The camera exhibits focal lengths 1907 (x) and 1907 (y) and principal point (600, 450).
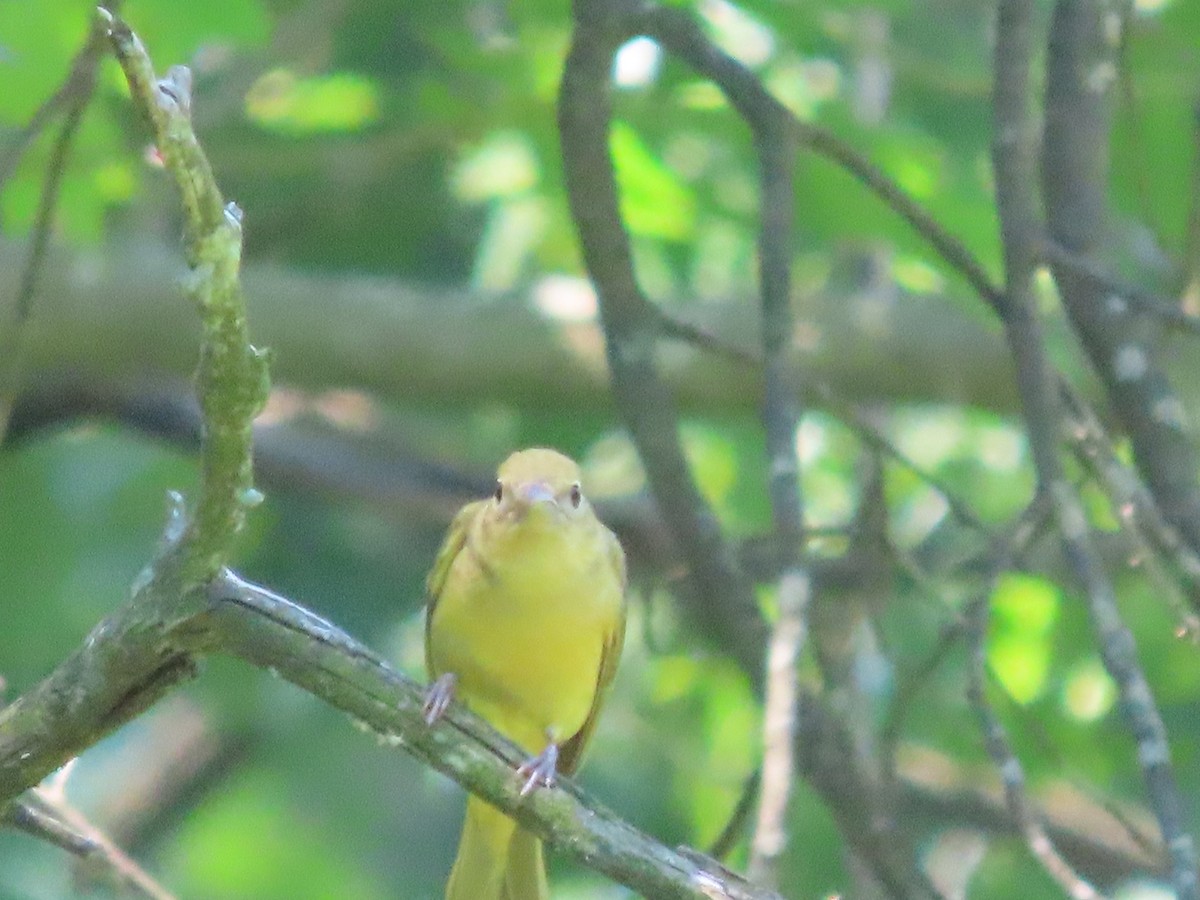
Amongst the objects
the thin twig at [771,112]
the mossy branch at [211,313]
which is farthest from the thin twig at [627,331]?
the mossy branch at [211,313]

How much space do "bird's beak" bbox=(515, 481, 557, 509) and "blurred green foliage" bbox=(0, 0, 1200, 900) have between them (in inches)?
25.5

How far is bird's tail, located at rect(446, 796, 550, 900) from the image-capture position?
4281mm

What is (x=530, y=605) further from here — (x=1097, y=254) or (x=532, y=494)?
(x=1097, y=254)

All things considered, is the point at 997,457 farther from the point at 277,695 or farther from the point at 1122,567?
the point at 277,695

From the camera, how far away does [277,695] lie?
231 inches

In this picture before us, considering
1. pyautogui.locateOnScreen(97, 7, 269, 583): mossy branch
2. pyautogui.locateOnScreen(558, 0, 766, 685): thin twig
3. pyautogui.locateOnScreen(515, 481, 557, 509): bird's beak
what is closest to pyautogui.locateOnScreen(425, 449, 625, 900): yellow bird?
pyautogui.locateOnScreen(515, 481, 557, 509): bird's beak

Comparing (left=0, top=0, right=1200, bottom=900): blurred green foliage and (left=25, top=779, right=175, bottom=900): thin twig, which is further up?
(left=0, top=0, right=1200, bottom=900): blurred green foliage

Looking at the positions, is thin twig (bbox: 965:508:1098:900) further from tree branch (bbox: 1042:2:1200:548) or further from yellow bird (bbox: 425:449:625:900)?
yellow bird (bbox: 425:449:625:900)

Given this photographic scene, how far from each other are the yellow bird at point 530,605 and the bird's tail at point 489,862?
225 mm

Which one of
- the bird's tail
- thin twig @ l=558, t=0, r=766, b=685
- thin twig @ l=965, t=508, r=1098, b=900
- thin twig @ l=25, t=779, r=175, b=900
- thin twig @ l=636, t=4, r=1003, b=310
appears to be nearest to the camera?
thin twig @ l=965, t=508, r=1098, b=900

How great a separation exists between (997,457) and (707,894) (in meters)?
5.34

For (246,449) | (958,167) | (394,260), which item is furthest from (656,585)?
(246,449)

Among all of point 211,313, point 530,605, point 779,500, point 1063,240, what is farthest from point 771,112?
point 211,313

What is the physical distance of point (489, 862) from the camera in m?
4.30
